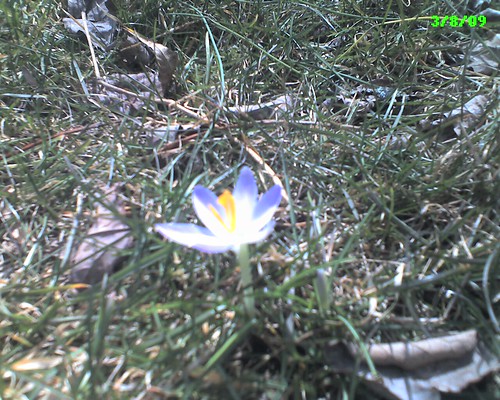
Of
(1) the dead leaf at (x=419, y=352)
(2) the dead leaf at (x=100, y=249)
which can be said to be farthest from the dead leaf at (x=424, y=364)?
(2) the dead leaf at (x=100, y=249)

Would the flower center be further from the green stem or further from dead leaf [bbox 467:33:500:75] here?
dead leaf [bbox 467:33:500:75]

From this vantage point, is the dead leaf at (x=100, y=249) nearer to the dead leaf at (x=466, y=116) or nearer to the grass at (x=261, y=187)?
the grass at (x=261, y=187)

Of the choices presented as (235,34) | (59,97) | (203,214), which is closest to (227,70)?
(235,34)

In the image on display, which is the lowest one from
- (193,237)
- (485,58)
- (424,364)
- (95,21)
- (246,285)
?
(424,364)

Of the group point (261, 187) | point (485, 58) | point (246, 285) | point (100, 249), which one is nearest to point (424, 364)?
point (246, 285)

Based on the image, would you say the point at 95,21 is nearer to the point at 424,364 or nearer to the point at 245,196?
the point at 245,196

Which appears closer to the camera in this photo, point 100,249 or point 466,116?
point 100,249

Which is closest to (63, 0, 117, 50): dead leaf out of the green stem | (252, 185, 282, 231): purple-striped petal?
(252, 185, 282, 231): purple-striped petal
